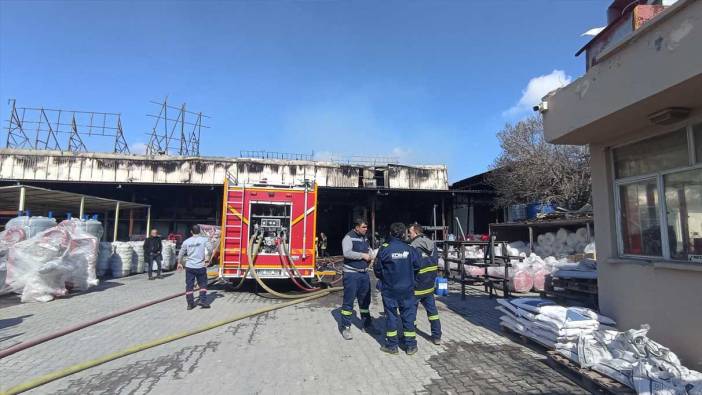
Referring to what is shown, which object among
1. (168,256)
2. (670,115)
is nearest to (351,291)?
(670,115)

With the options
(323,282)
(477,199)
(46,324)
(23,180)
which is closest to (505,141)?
(477,199)

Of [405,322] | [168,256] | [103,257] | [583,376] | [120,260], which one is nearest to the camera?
[583,376]

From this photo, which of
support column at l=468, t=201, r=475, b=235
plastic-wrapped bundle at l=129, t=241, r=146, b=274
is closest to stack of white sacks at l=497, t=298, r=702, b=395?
plastic-wrapped bundle at l=129, t=241, r=146, b=274

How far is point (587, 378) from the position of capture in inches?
156

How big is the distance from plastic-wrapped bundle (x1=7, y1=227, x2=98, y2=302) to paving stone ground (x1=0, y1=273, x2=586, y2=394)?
0.82m

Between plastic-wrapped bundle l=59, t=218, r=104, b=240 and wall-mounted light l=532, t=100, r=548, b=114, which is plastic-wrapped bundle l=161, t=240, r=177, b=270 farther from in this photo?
wall-mounted light l=532, t=100, r=548, b=114

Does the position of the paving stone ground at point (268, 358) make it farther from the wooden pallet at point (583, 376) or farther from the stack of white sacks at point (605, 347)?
the stack of white sacks at point (605, 347)

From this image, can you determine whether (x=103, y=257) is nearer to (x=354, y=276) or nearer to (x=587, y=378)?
(x=354, y=276)

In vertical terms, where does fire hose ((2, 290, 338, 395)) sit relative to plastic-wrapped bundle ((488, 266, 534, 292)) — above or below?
below

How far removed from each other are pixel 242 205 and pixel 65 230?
424 centimetres

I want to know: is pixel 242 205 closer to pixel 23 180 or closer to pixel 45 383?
pixel 45 383

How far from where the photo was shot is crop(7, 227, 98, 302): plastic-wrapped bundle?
8.56 m

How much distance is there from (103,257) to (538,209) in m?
17.7

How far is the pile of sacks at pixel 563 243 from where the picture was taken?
44.8ft
